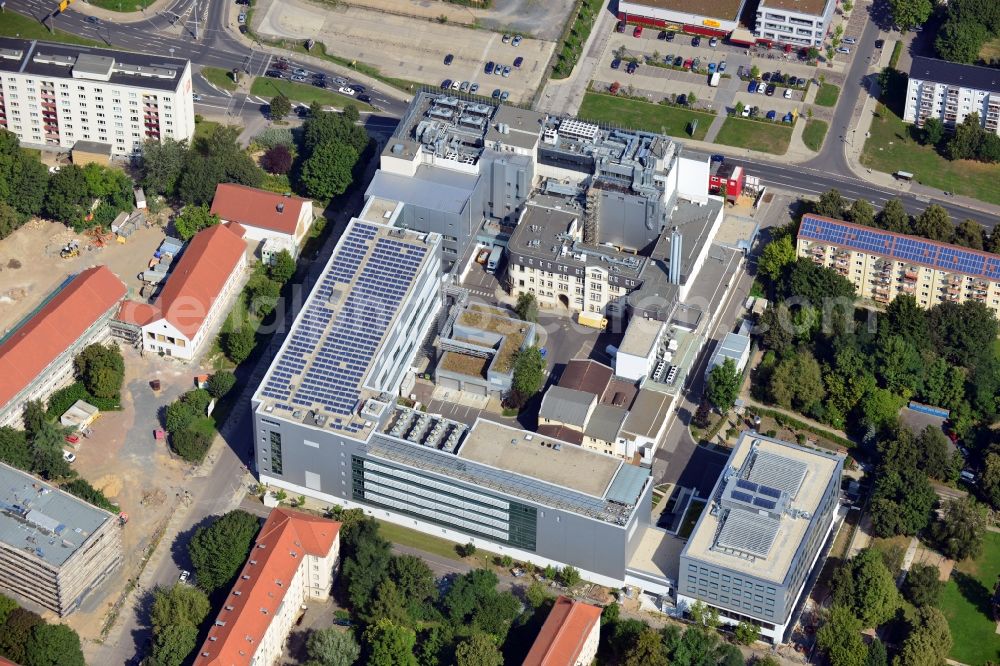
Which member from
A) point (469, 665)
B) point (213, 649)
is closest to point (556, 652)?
point (469, 665)

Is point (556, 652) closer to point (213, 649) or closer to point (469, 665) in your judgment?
point (469, 665)
